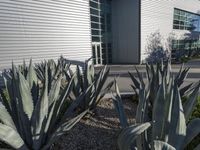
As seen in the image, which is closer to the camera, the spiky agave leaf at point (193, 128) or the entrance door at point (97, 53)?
the spiky agave leaf at point (193, 128)

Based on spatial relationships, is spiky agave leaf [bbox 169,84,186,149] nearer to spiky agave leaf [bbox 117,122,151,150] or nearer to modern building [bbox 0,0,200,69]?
spiky agave leaf [bbox 117,122,151,150]

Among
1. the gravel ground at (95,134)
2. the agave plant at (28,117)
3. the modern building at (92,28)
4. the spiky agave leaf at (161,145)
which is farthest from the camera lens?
the modern building at (92,28)

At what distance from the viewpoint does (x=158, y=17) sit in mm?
23797

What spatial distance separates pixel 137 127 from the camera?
161cm

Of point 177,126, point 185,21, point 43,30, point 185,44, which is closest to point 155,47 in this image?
point 185,44

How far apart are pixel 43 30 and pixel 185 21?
2517cm

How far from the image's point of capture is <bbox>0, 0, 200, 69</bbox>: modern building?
11695mm

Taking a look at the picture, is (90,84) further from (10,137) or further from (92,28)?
(92,28)

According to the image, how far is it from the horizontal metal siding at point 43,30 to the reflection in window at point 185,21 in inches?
671

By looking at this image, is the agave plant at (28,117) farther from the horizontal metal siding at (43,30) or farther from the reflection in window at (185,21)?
the reflection in window at (185,21)

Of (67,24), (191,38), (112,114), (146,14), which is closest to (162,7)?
(146,14)

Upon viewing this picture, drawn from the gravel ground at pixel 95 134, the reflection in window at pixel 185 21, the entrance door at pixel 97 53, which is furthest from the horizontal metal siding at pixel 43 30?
the reflection in window at pixel 185 21

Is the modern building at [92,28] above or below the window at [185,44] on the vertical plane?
above

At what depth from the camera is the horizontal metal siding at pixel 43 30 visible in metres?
11.3
